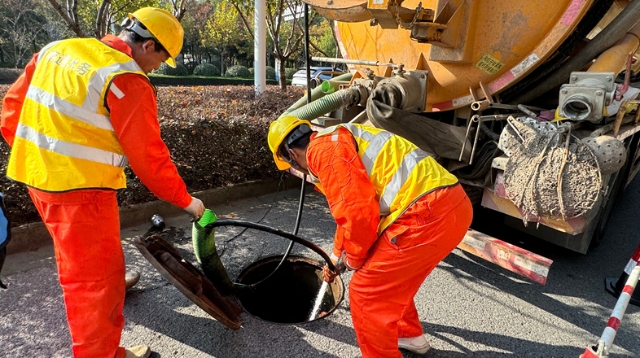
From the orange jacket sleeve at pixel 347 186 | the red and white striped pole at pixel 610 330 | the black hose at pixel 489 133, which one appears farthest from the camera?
the black hose at pixel 489 133

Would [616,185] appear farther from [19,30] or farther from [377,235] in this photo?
[19,30]

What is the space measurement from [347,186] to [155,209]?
261 centimetres

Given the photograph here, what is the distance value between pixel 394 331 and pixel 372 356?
0.57 feet

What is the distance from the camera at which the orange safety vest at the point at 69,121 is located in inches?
64.7

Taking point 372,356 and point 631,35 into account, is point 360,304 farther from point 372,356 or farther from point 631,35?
point 631,35

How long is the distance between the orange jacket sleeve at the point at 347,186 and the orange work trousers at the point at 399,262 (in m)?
0.12

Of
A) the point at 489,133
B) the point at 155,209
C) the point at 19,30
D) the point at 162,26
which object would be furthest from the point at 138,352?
the point at 19,30

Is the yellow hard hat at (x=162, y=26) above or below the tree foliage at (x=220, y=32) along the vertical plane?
below

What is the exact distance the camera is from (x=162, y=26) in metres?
1.86

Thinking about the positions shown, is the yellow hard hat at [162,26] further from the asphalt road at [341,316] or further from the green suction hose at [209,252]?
the asphalt road at [341,316]

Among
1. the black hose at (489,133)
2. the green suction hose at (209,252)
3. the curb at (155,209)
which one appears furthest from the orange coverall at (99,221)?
the black hose at (489,133)

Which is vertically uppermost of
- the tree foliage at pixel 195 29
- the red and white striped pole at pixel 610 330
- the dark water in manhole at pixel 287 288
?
the tree foliage at pixel 195 29

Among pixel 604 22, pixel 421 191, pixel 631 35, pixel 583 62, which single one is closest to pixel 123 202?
pixel 421 191

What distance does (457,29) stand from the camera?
2.58 metres
